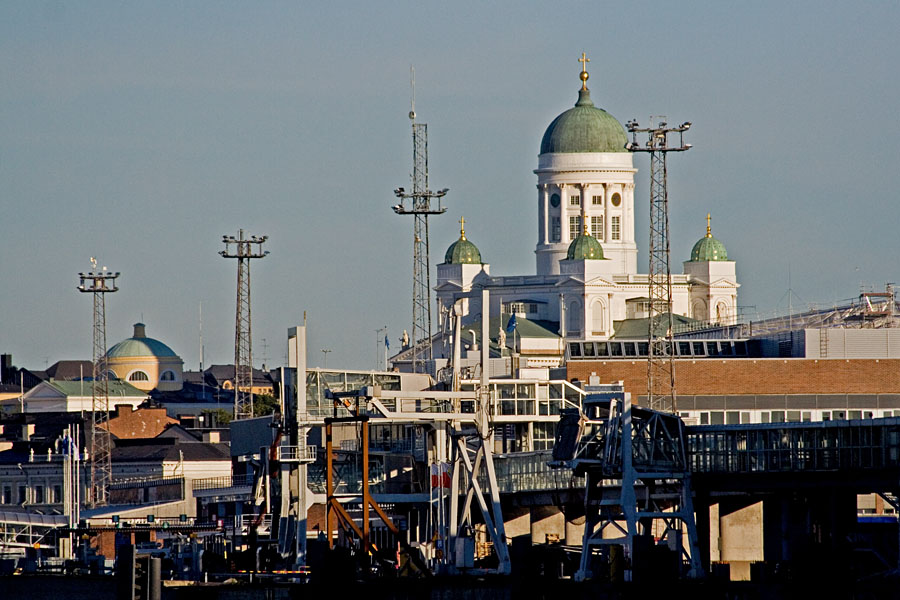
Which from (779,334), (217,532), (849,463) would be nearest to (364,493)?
(849,463)

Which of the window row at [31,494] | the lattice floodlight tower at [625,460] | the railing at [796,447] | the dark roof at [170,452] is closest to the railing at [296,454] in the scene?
the lattice floodlight tower at [625,460]

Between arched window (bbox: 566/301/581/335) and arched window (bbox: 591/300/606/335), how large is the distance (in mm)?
1264

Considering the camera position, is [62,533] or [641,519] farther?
[62,533]

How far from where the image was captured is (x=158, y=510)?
5246 inches

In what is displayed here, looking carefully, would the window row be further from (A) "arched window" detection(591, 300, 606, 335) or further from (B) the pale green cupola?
(B) the pale green cupola

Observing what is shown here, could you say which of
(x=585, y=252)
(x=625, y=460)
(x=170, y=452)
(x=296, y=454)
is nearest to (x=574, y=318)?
(x=585, y=252)

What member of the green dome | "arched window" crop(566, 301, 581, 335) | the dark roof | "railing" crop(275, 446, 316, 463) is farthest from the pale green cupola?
"railing" crop(275, 446, 316, 463)

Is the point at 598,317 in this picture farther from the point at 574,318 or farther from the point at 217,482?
the point at 217,482

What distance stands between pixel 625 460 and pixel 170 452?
82717 millimetres

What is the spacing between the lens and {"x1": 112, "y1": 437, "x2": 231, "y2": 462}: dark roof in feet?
510

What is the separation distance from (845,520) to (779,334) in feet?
177

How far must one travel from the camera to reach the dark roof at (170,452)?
156 meters

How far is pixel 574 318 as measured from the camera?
198 m

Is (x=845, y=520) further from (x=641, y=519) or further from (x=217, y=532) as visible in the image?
(x=217, y=532)
